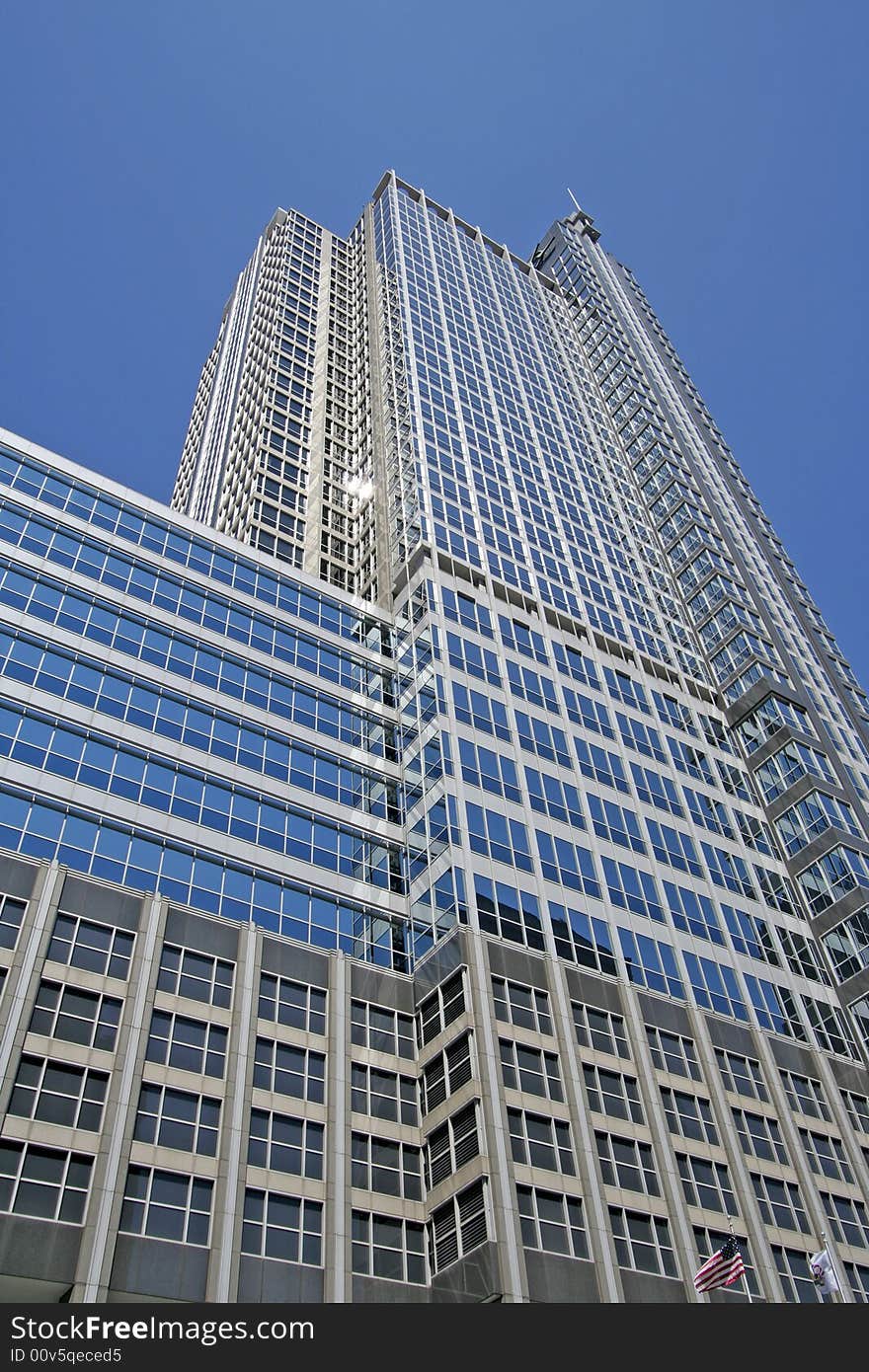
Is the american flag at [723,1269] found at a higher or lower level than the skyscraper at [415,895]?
lower

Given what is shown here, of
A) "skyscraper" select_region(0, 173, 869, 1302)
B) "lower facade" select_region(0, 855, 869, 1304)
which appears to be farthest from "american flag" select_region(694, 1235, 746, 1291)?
"skyscraper" select_region(0, 173, 869, 1302)

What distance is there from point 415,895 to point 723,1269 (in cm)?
2070

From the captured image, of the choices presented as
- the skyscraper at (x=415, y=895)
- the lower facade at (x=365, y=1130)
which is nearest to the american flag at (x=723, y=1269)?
the lower facade at (x=365, y=1130)

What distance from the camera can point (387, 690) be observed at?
60031 millimetres

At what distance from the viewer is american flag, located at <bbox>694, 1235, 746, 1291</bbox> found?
31312 mm

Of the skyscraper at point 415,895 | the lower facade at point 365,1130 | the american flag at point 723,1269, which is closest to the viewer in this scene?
the american flag at point 723,1269

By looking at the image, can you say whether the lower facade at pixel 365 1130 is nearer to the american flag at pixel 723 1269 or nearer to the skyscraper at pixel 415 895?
the skyscraper at pixel 415 895

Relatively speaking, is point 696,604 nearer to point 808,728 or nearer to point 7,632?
point 808,728

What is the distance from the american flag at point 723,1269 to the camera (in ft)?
103

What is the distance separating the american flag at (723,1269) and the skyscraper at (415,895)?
5.51 metres

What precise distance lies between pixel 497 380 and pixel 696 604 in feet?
81.1

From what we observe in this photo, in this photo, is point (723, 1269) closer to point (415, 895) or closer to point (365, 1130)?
point (365, 1130)

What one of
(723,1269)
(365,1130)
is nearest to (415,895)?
(365,1130)

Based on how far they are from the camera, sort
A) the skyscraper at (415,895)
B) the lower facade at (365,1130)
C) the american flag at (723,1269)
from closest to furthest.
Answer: the american flag at (723,1269) → the lower facade at (365,1130) → the skyscraper at (415,895)
